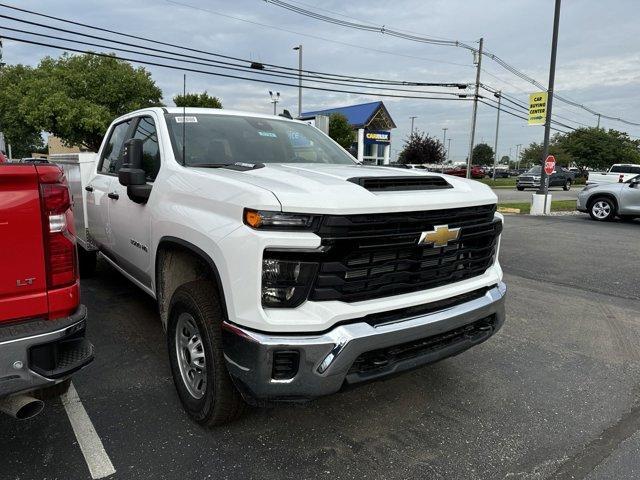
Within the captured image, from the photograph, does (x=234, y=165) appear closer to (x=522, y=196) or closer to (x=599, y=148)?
(x=522, y=196)

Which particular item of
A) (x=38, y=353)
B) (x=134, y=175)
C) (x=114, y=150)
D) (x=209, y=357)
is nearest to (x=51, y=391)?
(x=38, y=353)

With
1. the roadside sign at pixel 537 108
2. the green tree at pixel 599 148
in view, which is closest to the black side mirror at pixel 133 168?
the roadside sign at pixel 537 108

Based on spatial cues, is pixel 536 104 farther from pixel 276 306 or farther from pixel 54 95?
pixel 54 95

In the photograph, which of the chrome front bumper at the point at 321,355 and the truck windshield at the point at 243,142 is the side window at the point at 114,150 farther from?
the chrome front bumper at the point at 321,355

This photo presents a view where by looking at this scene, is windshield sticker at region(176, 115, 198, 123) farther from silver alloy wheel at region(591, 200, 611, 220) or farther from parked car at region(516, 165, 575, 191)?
parked car at region(516, 165, 575, 191)

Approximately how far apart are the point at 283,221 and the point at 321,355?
644mm

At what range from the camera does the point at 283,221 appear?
227cm

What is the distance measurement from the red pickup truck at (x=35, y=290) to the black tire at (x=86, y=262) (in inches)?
156

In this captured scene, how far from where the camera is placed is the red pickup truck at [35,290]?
1.98 meters

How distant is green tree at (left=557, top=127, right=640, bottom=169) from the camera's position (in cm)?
5800

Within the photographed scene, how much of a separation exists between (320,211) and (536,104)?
1669 centimetres

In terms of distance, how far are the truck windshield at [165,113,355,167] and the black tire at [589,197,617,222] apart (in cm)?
1147

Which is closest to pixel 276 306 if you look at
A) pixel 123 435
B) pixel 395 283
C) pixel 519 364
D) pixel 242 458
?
pixel 395 283

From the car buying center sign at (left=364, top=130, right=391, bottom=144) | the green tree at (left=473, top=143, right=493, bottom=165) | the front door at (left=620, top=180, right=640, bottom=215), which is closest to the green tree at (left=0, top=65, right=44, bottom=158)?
the car buying center sign at (left=364, top=130, right=391, bottom=144)
